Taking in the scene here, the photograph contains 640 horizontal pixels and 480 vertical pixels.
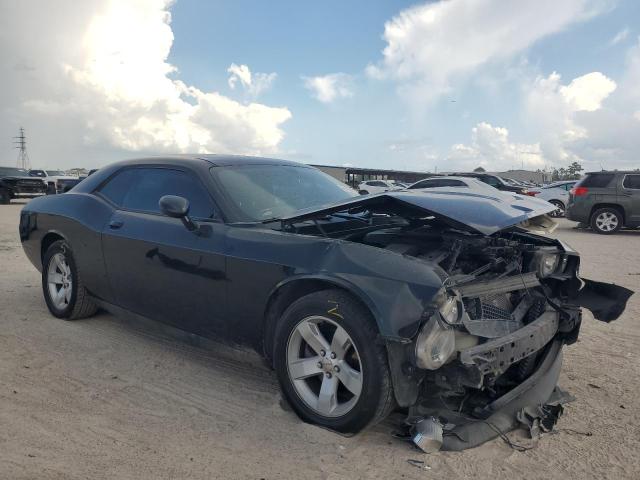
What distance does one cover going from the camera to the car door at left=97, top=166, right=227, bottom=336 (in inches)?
132

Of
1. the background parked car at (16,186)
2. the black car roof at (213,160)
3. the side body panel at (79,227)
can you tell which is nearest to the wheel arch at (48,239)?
the side body panel at (79,227)

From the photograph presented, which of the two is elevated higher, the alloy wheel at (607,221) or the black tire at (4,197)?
the alloy wheel at (607,221)

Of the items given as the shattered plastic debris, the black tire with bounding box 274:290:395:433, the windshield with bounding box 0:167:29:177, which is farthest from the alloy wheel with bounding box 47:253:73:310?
the windshield with bounding box 0:167:29:177

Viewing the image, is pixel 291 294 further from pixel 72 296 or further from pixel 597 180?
pixel 597 180

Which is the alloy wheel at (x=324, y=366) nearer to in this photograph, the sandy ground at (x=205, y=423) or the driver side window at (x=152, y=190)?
the sandy ground at (x=205, y=423)

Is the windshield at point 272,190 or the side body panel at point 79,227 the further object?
the side body panel at point 79,227

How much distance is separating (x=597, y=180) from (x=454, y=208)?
12.4 meters

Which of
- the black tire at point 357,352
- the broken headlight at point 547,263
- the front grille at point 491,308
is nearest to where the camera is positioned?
the black tire at point 357,352

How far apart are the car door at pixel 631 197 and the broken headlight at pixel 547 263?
11.3 metres

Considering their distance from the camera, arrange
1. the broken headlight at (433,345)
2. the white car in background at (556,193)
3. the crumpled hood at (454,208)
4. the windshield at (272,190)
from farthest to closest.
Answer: the white car in background at (556,193), the windshield at (272,190), the crumpled hood at (454,208), the broken headlight at (433,345)

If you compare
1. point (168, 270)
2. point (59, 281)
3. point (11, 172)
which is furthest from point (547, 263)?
point (11, 172)

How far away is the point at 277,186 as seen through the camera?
3.93 meters

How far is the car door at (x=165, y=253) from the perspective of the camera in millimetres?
3344

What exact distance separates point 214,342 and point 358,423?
1226 mm
